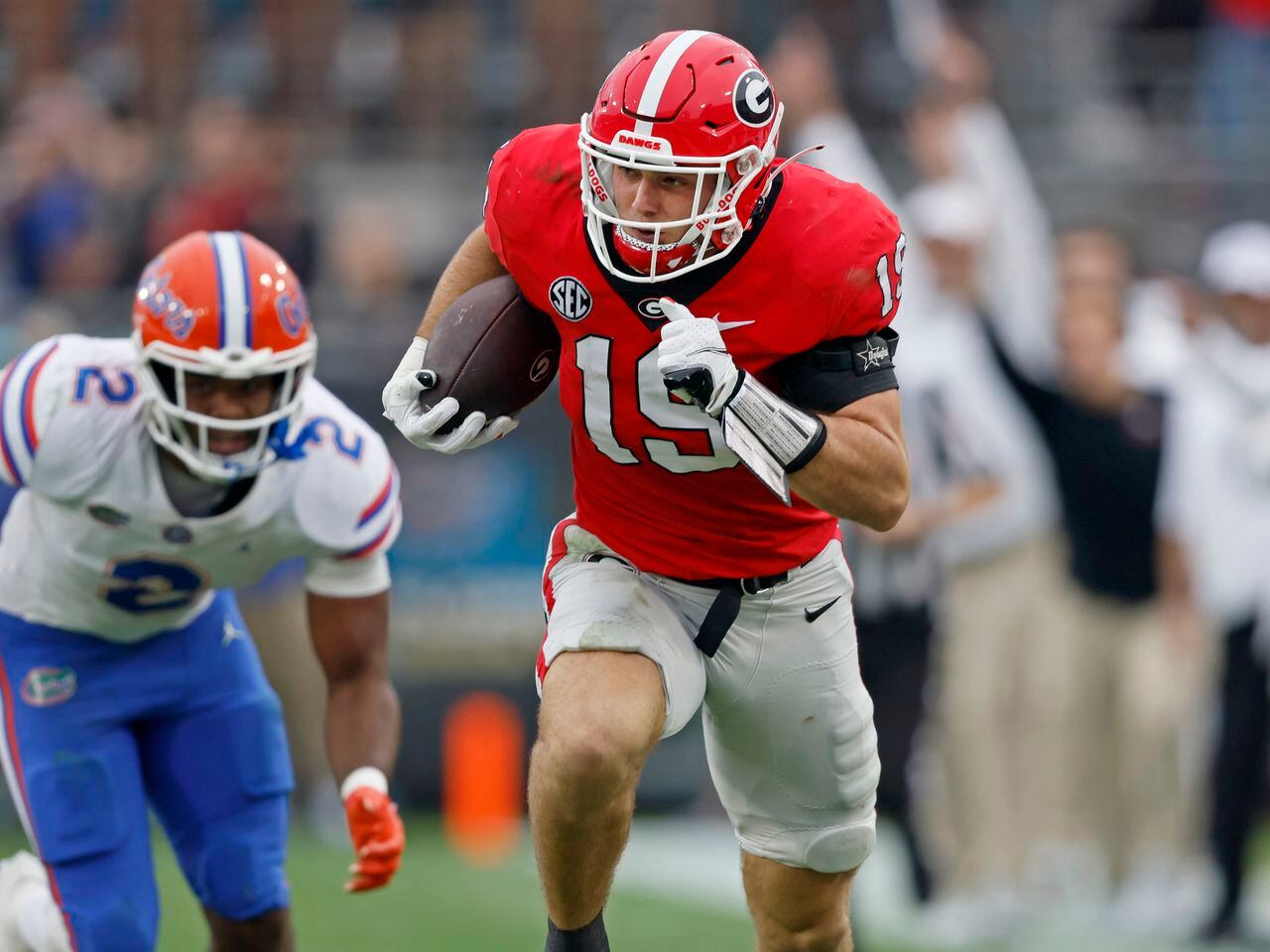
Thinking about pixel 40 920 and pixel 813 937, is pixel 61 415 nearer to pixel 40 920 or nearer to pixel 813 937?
pixel 40 920

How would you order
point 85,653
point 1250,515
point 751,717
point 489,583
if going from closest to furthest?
point 751,717 < point 85,653 < point 1250,515 < point 489,583

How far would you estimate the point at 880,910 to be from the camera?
7.24 metres

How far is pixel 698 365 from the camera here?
3561mm

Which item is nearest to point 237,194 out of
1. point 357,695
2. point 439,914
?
point 439,914

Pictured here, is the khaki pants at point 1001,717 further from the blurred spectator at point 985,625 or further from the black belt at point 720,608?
the black belt at point 720,608

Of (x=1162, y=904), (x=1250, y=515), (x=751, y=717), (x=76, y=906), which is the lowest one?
(x=1162, y=904)

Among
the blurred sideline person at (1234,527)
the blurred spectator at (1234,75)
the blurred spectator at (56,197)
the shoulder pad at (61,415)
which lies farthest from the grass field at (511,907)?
the blurred spectator at (1234,75)

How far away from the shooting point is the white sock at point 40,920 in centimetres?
430

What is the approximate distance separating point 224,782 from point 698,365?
5.13 feet

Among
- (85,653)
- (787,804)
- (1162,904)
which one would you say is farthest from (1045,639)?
(85,653)

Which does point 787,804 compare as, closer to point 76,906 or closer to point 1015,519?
point 76,906

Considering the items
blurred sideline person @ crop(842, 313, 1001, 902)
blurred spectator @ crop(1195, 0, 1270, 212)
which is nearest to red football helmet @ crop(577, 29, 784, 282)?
blurred sideline person @ crop(842, 313, 1001, 902)

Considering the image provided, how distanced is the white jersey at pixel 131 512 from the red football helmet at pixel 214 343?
8cm

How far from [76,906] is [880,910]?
3620mm
